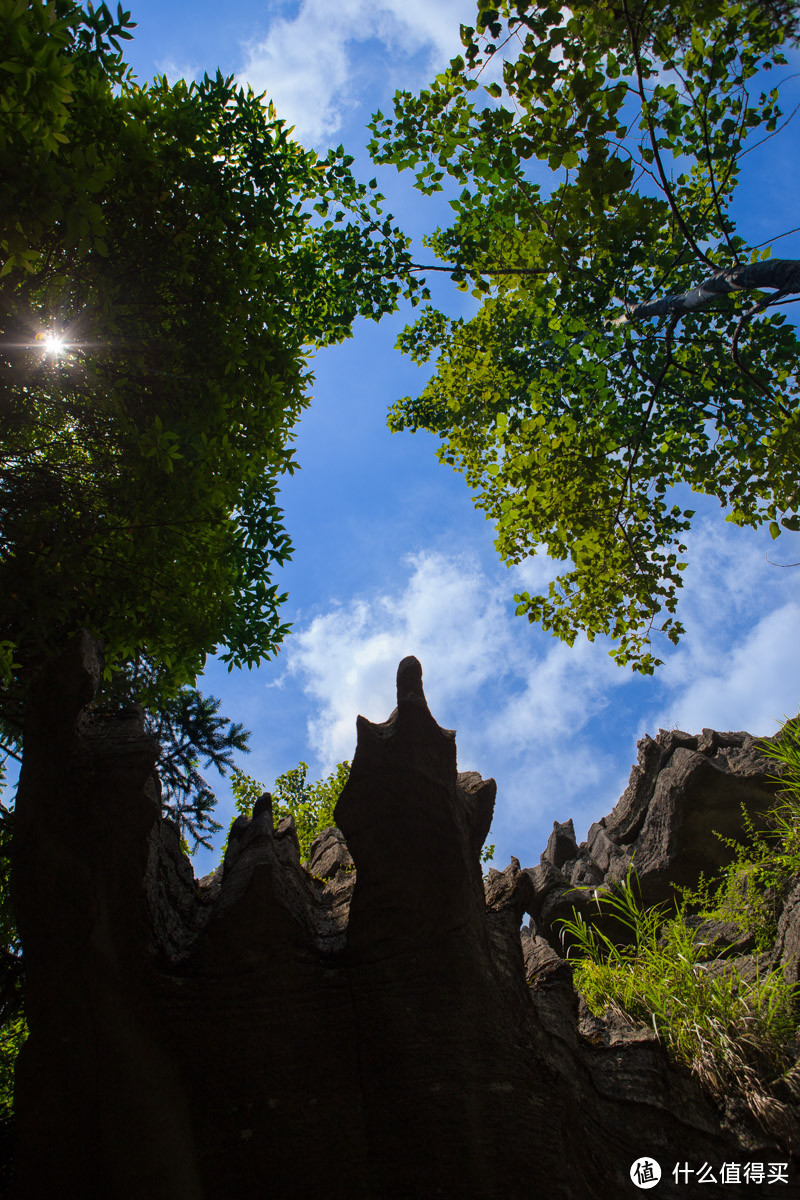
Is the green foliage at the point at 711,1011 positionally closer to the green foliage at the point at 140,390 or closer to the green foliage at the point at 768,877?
the green foliage at the point at 768,877

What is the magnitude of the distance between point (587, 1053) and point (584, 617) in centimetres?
552

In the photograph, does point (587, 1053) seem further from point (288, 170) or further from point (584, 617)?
point (288, 170)

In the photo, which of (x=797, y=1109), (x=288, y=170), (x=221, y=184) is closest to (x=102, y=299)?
(x=221, y=184)

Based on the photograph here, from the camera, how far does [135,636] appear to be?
4.81 m

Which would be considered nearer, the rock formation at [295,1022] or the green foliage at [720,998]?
the rock formation at [295,1022]

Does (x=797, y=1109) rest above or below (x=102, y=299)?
below

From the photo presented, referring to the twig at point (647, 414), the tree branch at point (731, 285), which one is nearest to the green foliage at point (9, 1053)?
the twig at point (647, 414)

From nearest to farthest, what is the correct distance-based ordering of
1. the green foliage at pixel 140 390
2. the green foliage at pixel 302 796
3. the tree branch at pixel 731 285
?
1. the green foliage at pixel 140 390
2. the tree branch at pixel 731 285
3. the green foliage at pixel 302 796

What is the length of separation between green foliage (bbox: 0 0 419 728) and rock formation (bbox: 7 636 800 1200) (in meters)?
0.78

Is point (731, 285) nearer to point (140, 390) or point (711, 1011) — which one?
point (140, 390)

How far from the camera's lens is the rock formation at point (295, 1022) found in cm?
302

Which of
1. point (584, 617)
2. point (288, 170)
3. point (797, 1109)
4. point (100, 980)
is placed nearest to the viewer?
point (100, 980)

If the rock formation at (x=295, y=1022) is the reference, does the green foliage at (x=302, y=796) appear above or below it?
above

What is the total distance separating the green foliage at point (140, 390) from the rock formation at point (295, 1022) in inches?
30.7
